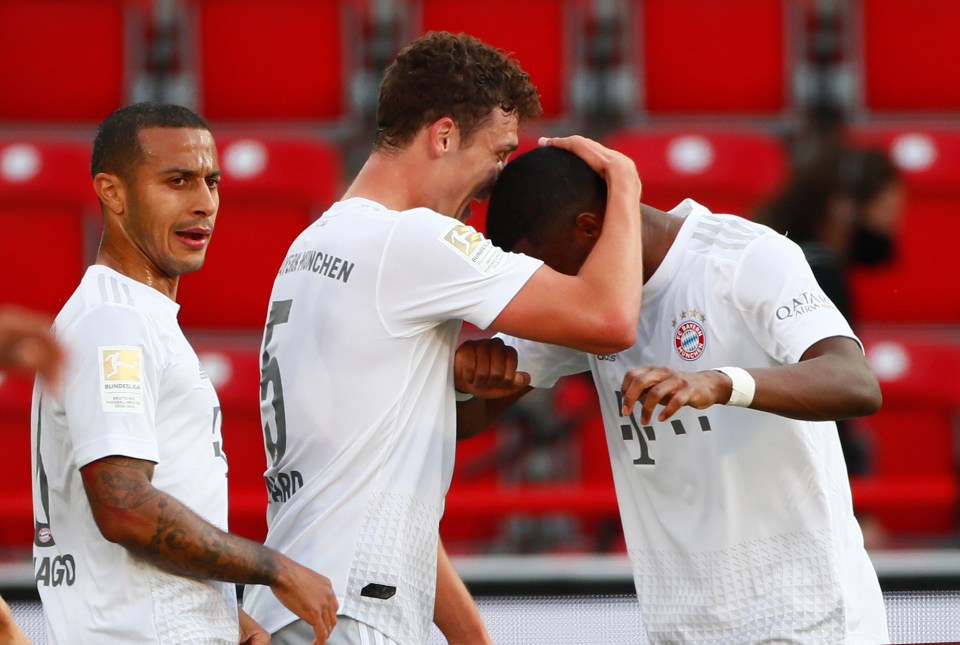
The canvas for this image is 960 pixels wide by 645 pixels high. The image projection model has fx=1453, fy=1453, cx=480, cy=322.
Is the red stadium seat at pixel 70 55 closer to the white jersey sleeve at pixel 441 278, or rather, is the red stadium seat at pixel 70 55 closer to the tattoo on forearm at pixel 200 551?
the white jersey sleeve at pixel 441 278

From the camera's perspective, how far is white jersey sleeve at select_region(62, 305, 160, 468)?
7.96 ft

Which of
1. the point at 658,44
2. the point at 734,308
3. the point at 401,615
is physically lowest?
the point at 401,615

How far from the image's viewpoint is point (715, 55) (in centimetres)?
707

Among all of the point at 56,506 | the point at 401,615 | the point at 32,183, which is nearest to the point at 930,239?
the point at 32,183

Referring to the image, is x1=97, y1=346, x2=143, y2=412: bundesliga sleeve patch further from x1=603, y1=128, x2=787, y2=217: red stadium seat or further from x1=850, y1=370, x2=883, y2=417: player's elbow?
x1=603, y1=128, x2=787, y2=217: red stadium seat

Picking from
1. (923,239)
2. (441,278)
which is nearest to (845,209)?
(923,239)

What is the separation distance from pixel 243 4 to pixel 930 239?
346 centimetres

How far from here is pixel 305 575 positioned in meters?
2.55

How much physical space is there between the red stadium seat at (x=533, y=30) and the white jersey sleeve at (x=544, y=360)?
→ 3931mm

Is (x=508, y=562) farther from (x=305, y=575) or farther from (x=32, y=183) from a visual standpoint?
(x=32, y=183)

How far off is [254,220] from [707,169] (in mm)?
1981

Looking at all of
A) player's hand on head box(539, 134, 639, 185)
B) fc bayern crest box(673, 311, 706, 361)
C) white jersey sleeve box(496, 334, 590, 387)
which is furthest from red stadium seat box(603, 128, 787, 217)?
fc bayern crest box(673, 311, 706, 361)

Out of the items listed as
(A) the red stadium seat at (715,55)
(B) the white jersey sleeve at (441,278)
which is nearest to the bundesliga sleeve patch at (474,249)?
(B) the white jersey sleeve at (441,278)

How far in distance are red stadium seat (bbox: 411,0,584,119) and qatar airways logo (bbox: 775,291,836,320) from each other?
4.39 metres
